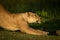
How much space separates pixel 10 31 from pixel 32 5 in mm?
533

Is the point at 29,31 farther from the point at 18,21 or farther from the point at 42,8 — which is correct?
the point at 42,8

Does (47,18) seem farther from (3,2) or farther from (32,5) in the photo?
(3,2)

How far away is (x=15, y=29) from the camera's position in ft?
6.40

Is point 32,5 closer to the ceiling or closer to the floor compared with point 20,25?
closer to the ceiling

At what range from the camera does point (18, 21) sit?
6.63ft

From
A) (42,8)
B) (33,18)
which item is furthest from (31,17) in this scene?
(42,8)

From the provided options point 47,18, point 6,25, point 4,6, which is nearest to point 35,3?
point 47,18

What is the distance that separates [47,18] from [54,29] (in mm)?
245

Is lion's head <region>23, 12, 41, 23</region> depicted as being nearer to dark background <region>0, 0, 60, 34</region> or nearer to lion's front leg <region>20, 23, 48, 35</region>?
dark background <region>0, 0, 60, 34</region>

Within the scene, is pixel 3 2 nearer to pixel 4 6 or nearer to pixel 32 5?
pixel 4 6

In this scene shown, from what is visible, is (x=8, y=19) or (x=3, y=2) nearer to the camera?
(x=8, y=19)

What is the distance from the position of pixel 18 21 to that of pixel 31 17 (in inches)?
8.1

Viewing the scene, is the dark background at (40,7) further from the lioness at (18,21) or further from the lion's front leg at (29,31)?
the lion's front leg at (29,31)

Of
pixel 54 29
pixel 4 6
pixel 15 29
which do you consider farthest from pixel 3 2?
pixel 54 29
